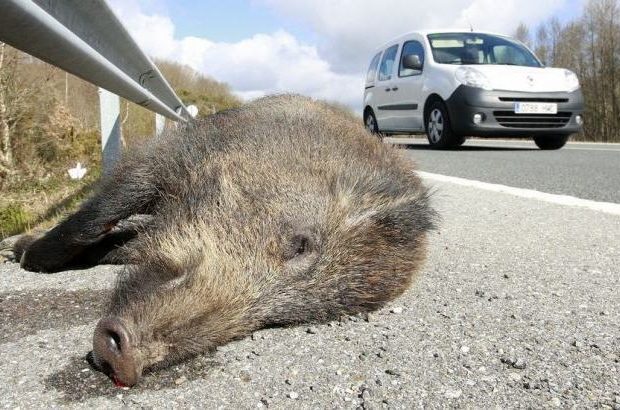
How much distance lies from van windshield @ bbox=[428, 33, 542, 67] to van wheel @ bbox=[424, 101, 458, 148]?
0.95 meters

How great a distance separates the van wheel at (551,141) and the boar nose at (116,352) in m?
12.3

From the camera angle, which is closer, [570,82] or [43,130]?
[43,130]

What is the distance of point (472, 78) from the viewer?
37.7 ft

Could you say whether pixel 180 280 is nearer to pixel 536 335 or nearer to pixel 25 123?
pixel 536 335

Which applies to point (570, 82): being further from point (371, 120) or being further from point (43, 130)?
point (43, 130)

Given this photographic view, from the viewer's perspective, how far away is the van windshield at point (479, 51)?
1245cm

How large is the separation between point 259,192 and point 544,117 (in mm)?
10208

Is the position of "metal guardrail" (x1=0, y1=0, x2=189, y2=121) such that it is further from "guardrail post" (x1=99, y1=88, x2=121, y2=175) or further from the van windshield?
the van windshield

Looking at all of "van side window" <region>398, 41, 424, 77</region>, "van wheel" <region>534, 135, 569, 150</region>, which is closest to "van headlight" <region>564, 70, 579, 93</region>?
"van wheel" <region>534, 135, 569, 150</region>

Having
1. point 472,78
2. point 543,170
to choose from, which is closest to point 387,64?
point 472,78

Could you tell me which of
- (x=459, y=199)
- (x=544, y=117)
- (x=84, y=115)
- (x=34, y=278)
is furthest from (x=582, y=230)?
(x=84, y=115)

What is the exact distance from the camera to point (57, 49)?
226 centimetres

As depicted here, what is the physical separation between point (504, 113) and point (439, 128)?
4.12 feet

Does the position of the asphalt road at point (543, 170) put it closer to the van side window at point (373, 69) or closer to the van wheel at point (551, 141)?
the van wheel at point (551, 141)
